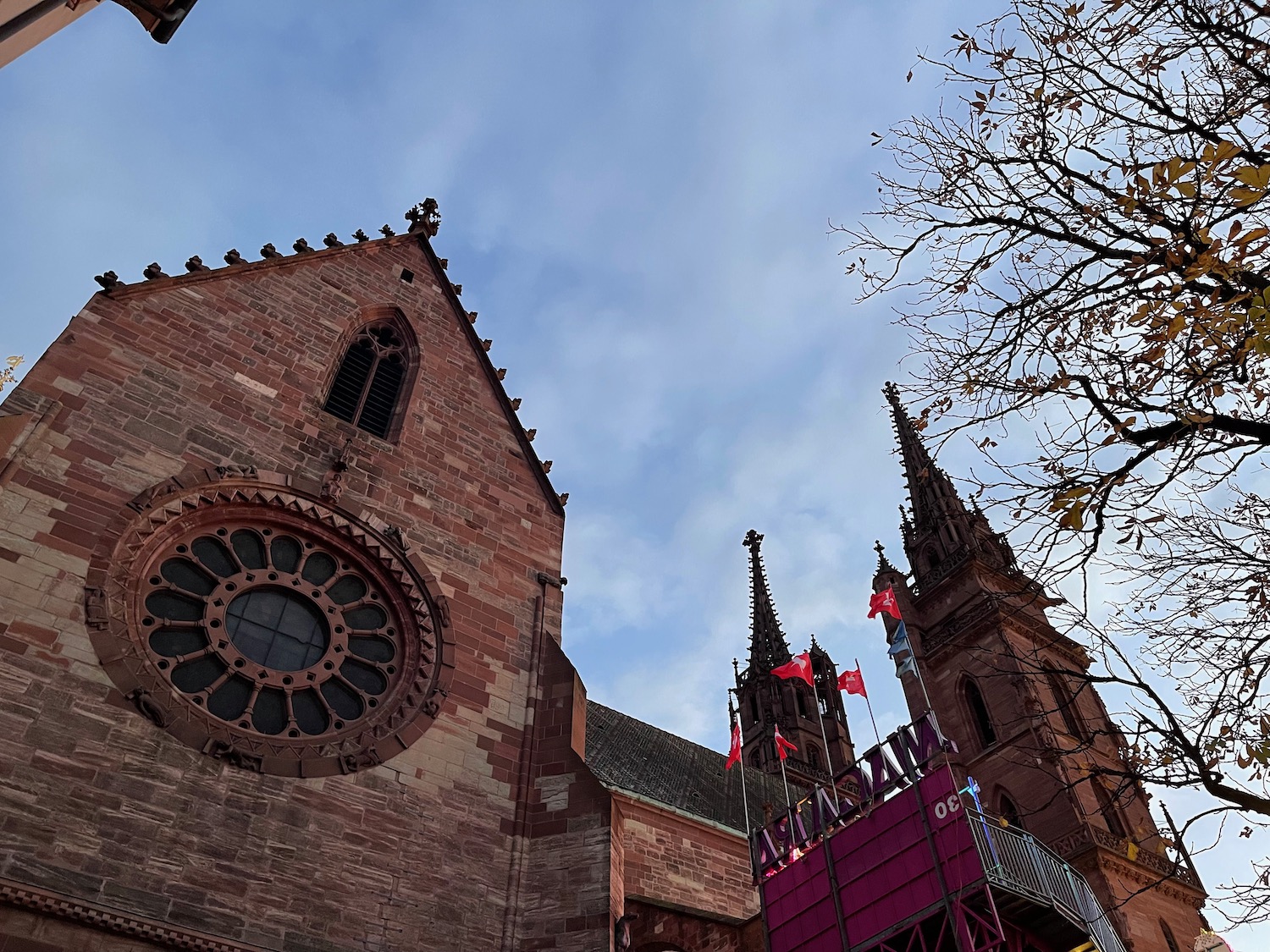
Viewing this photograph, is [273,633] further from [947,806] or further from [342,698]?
[947,806]

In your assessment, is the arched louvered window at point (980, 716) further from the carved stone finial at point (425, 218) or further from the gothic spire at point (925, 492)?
the carved stone finial at point (425, 218)

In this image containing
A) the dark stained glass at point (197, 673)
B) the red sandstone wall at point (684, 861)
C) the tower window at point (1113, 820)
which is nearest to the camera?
the dark stained glass at point (197, 673)

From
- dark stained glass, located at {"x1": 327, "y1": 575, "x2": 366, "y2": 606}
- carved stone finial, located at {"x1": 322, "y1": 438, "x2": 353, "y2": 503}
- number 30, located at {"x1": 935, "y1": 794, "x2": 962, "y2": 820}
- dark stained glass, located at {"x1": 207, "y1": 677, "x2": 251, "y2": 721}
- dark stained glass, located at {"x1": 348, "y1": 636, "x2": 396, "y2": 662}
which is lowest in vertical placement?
dark stained glass, located at {"x1": 207, "y1": 677, "x2": 251, "y2": 721}

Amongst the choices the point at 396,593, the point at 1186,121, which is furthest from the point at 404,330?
the point at 1186,121

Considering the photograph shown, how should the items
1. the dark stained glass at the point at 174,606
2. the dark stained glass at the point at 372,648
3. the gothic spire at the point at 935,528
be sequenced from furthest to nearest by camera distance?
the gothic spire at the point at 935,528 < the dark stained glass at the point at 372,648 < the dark stained glass at the point at 174,606

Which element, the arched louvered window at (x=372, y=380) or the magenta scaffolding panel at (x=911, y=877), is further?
the magenta scaffolding panel at (x=911, y=877)

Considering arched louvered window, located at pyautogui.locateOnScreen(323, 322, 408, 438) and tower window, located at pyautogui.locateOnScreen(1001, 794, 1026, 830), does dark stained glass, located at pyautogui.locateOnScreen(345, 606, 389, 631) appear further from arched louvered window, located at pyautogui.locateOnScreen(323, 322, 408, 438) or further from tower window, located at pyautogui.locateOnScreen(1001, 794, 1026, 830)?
tower window, located at pyautogui.locateOnScreen(1001, 794, 1026, 830)

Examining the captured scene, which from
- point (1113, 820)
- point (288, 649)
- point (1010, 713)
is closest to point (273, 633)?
point (288, 649)

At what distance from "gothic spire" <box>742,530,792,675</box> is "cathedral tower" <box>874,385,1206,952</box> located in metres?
8.86

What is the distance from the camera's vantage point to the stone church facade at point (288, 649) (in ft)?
29.6

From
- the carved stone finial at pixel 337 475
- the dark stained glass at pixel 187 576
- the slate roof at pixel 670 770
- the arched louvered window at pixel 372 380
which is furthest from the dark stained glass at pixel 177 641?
the slate roof at pixel 670 770

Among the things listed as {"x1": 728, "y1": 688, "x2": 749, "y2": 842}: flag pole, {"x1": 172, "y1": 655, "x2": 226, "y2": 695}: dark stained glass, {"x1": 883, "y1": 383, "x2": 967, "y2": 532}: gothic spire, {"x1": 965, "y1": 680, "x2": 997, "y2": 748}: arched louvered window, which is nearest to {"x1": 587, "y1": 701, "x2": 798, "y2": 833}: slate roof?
{"x1": 728, "y1": 688, "x2": 749, "y2": 842}: flag pole

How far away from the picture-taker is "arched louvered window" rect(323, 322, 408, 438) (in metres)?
14.6

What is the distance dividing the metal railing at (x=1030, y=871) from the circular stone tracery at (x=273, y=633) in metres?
10.7
